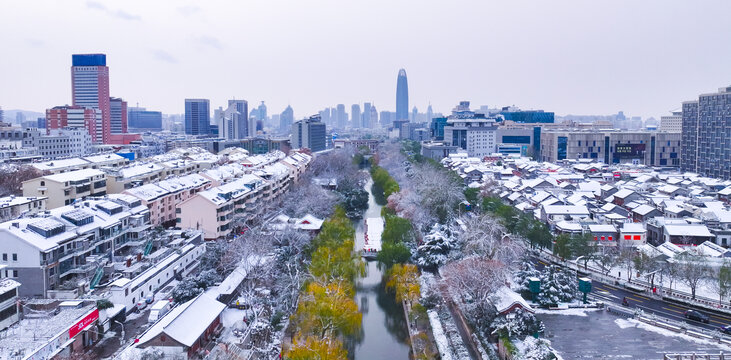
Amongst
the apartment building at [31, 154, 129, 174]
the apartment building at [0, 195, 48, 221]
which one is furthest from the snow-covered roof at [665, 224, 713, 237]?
the apartment building at [31, 154, 129, 174]

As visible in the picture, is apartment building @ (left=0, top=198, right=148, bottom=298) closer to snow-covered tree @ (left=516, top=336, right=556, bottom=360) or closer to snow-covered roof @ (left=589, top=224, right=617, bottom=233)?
snow-covered tree @ (left=516, top=336, right=556, bottom=360)

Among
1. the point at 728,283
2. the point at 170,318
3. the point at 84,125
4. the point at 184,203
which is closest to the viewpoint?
the point at 170,318

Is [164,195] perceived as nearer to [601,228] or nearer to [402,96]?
[601,228]

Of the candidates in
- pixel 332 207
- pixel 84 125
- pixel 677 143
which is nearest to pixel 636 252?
pixel 332 207

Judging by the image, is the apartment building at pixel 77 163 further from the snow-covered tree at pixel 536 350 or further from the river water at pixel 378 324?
the snow-covered tree at pixel 536 350

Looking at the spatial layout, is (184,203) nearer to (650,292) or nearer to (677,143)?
(650,292)

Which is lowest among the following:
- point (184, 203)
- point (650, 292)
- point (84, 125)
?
point (650, 292)

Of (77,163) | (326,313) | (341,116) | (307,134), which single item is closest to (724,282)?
(326,313)

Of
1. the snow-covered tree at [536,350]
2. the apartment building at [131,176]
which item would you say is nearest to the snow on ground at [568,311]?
the snow-covered tree at [536,350]
